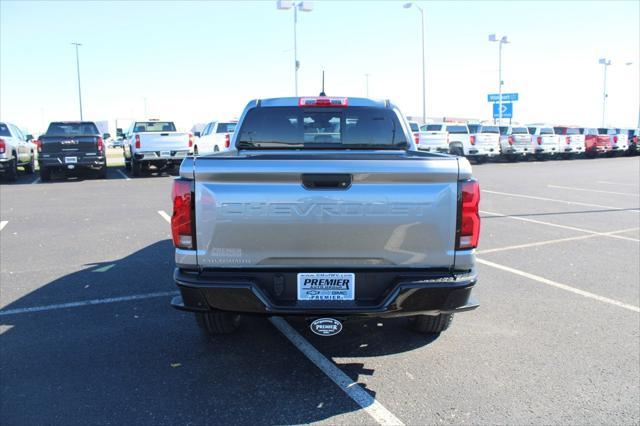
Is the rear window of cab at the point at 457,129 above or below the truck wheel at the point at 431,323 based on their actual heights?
above

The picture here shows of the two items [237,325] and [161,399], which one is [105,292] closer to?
[237,325]

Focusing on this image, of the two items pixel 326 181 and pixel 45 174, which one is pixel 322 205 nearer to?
pixel 326 181

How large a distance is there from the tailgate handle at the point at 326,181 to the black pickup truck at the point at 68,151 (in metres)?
15.8

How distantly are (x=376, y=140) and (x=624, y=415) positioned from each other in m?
3.01

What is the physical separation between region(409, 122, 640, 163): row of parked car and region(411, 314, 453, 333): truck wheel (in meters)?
19.0

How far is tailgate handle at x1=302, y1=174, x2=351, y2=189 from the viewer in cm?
313

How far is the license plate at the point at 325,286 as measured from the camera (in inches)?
127

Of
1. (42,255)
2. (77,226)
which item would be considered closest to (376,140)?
(42,255)

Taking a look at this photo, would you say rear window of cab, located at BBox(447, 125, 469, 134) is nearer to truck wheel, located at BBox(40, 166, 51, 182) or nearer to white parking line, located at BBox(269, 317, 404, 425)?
truck wheel, located at BBox(40, 166, 51, 182)

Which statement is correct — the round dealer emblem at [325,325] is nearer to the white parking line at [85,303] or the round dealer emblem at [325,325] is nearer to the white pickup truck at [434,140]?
the white parking line at [85,303]

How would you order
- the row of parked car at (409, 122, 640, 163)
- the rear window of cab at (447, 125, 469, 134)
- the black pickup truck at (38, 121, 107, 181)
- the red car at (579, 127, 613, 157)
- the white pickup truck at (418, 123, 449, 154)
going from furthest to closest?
the red car at (579, 127, 613, 157) → the rear window of cab at (447, 125, 469, 134) → the row of parked car at (409, 122, 640, 163) → the white pickup truck at (418, 123, 449, 154) → the black pickup truck at (38, 121, 107, 181)

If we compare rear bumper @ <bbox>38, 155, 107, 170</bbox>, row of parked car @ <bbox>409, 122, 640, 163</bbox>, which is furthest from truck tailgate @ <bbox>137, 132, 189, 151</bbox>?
row of parked car @ <bbox>409, 122, 640, 163</bbox>

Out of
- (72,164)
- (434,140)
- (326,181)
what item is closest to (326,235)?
(326,181)

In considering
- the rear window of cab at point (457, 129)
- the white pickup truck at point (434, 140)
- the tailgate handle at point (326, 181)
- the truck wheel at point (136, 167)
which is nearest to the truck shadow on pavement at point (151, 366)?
the tailgate handle at point (326, 181)
